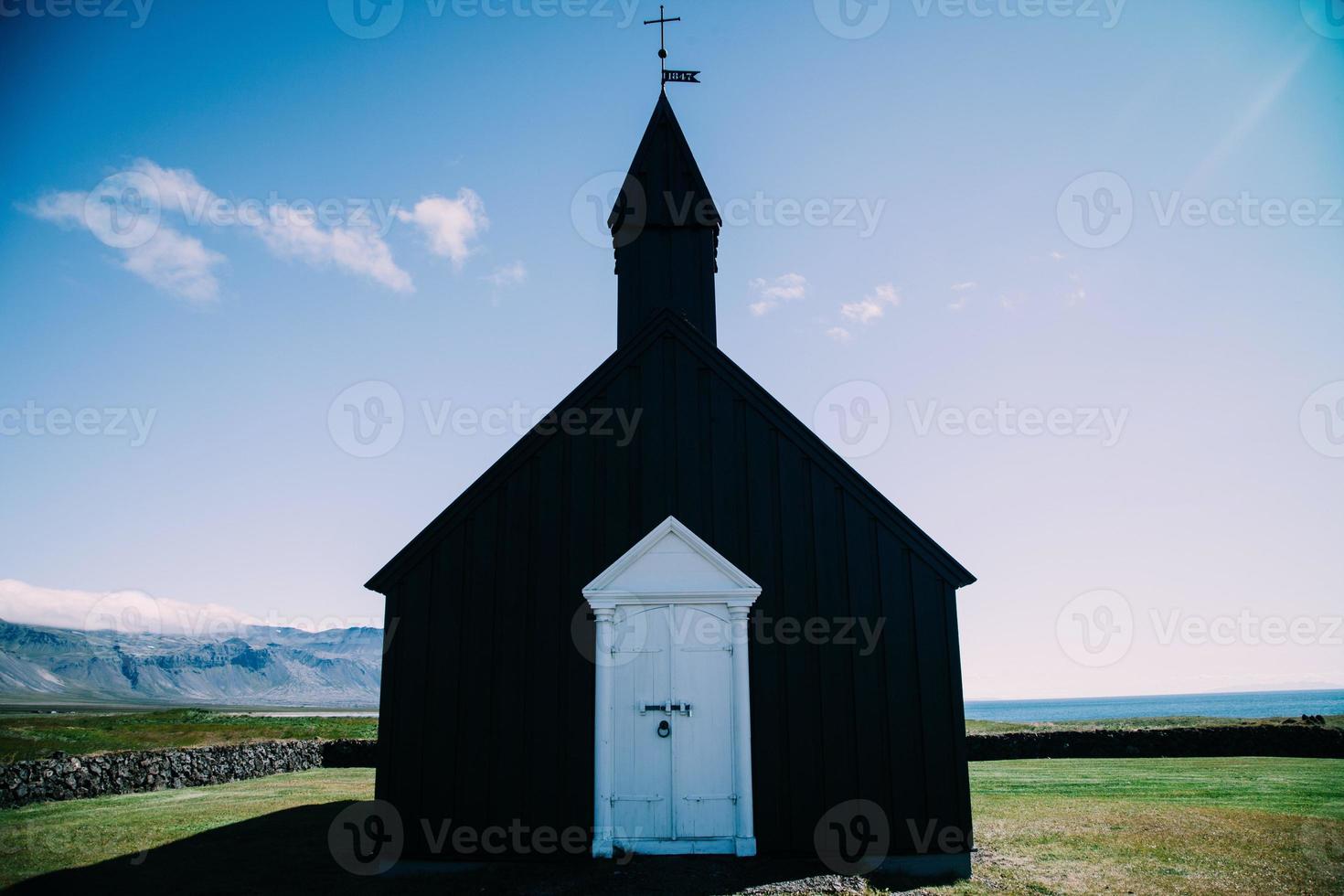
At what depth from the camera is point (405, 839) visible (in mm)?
9500

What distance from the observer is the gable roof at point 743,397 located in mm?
9961

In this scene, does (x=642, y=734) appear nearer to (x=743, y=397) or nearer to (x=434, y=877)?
(x=434, y=877)

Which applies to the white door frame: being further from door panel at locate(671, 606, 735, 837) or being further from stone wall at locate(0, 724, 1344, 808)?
stone wall at locate(0, 724, 1344, 808)

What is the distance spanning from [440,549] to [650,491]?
2902mm

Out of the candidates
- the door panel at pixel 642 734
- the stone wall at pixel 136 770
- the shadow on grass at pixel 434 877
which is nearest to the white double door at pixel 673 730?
the door panel at pixel 642 734

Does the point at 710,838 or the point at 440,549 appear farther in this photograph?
the point at 440,549

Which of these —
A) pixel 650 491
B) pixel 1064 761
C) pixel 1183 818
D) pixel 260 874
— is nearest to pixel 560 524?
pixel 650 491

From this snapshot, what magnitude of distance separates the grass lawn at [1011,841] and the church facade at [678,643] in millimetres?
829

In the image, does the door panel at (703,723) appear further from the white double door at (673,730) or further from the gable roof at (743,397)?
the gable roof at (743,397)

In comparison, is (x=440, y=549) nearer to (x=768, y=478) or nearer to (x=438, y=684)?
(x=438, y=684)

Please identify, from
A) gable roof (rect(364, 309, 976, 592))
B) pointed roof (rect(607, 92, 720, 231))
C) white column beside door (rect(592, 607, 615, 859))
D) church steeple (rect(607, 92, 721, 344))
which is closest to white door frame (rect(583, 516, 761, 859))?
white column beside door (rect(592, 607, 615, 859))

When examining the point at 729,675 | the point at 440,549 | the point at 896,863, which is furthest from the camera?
the point at 440,549

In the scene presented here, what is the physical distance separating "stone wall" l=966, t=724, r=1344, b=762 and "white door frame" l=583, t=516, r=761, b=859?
643 inches

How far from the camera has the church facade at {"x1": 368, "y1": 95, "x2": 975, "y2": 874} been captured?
9.41 meters
